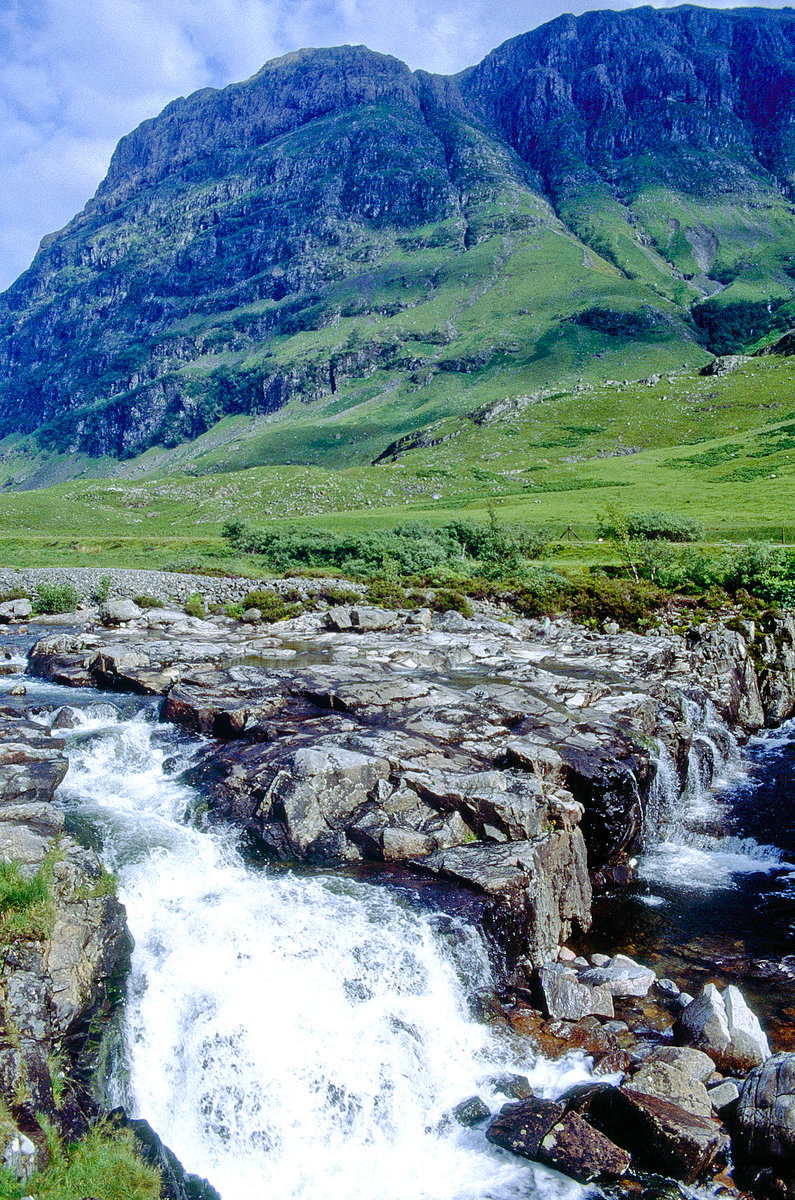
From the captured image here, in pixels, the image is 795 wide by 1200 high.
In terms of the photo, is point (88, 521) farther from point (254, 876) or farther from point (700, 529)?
point (254, 876)

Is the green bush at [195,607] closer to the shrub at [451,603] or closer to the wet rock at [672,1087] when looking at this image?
the shrub at [451,603]

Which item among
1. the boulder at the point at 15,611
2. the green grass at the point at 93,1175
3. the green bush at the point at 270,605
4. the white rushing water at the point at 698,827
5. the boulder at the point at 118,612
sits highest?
the boulder at the point at 15,611

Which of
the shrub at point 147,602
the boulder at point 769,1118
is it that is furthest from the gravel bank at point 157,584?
the boulder at point 769,1118

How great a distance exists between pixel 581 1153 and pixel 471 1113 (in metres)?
2.06

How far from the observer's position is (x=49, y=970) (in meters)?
12.8

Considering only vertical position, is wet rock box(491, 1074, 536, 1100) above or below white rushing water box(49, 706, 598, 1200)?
below

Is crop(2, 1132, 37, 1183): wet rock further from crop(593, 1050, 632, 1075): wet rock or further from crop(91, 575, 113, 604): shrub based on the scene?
crop(91, 575, 113, 604): shrub

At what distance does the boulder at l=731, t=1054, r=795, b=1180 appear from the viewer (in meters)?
11.2

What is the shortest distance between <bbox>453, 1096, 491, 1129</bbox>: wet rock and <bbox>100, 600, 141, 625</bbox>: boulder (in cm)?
3534

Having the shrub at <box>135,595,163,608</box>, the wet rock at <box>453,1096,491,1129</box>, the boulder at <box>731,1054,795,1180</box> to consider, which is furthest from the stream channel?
the shrub at <box>135,595,163,608</box>

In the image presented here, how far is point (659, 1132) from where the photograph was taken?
11633mm

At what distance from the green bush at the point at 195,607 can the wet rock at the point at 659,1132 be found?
38.0 m

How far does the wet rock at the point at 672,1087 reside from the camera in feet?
39.9

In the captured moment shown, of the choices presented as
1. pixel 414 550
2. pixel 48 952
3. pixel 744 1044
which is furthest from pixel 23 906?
pixel 414 550
